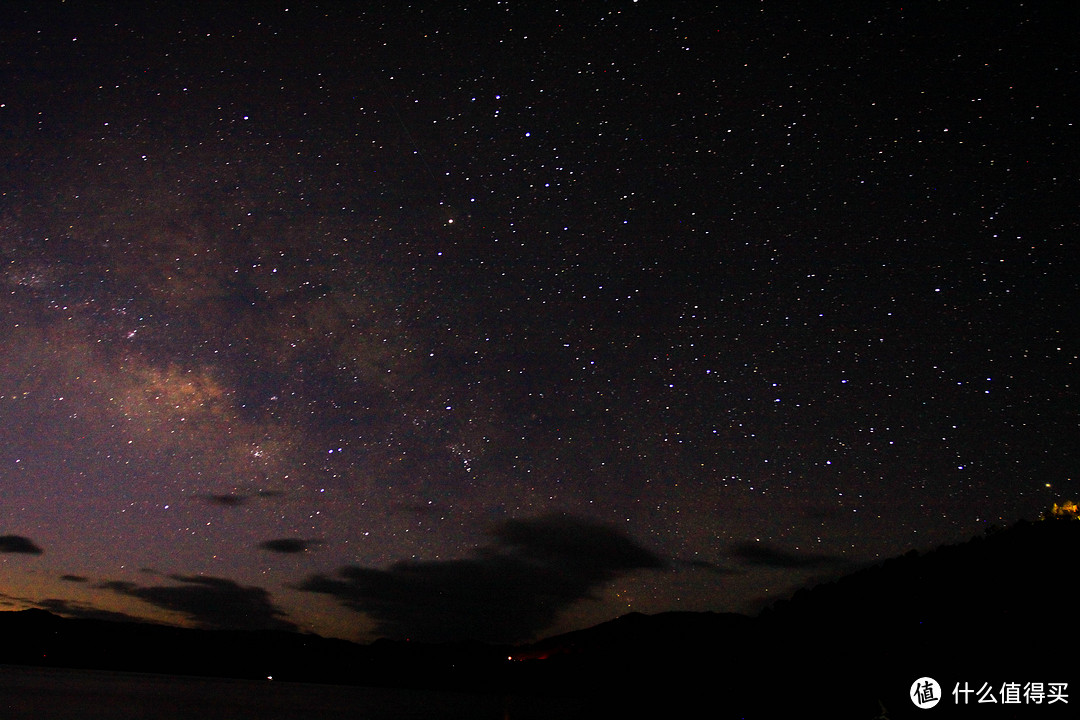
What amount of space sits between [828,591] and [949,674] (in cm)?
1048

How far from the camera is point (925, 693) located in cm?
1399

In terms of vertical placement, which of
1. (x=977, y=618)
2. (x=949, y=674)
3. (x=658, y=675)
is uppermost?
(x=977, y=618)

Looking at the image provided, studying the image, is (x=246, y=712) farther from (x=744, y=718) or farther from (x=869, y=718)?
(x=869, y=718)

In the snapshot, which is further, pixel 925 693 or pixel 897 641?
pixel 897 641

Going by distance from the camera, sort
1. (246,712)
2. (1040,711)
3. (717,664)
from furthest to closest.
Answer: (246,712), (717,664), (1040,711)

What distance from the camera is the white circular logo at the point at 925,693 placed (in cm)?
1341

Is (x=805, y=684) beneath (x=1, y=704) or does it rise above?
above

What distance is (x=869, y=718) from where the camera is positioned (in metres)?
18.6

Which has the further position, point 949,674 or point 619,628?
point 619,628

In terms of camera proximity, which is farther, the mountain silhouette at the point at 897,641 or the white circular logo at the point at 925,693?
the mountain silhouette at the point at 897,641

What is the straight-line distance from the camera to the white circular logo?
44.0 feet

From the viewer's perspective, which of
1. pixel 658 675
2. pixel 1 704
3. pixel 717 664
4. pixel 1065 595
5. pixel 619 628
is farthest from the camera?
pixel 619 628

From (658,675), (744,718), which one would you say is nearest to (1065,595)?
(744,718)

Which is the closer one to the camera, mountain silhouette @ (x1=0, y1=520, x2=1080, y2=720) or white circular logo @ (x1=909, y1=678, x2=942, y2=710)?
white circular logo @ (x1=909, y1=678, x2=942, y2=710)
